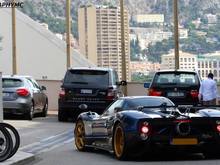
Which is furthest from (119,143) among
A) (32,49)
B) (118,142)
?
(32,49)

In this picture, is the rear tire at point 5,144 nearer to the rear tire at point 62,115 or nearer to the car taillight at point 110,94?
the car taillight at point 110,94

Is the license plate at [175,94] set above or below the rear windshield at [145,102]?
below

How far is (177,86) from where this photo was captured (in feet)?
→ 74.8

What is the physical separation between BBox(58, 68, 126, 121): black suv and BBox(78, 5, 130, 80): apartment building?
12.9m

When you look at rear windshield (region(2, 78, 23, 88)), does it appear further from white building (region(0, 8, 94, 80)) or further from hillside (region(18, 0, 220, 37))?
white building (region(0, 8, 94, 80))

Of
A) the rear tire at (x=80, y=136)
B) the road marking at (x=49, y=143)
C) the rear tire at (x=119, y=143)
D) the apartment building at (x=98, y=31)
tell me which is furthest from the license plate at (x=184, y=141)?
the apartment building at (x=98, y=31)

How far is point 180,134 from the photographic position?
12.9m

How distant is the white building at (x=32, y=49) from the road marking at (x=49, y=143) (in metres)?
19.8

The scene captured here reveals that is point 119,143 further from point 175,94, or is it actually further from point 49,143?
point 175,94

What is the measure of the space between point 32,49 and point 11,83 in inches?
611

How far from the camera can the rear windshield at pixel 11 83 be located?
981 inches

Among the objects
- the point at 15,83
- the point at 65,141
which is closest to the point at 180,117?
the point at 65,141

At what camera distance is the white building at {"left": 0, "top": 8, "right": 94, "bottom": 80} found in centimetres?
3969

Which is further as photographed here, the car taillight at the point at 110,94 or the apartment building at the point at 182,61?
the apartment building at the point at 182,61
